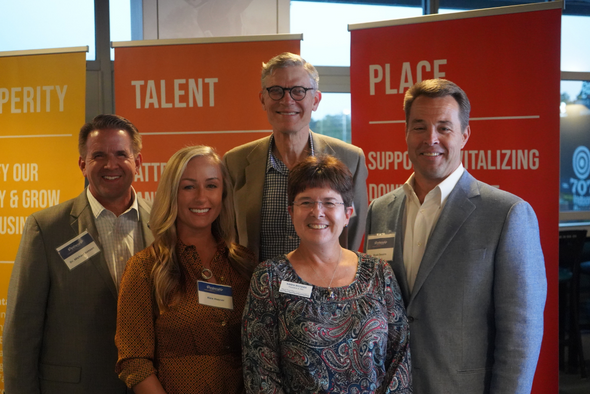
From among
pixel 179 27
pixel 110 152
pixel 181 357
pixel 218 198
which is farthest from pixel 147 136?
pixel 181 357

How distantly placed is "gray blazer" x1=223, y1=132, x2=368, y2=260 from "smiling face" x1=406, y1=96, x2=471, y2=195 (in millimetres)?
730

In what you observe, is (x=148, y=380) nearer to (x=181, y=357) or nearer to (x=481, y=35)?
(x=181, y=357)

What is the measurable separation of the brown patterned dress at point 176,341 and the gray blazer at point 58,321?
0.43 m

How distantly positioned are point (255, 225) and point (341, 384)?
112cm

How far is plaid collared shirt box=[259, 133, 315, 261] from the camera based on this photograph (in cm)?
258

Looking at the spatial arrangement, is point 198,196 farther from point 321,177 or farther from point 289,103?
point 289,103

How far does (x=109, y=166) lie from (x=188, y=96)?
1.66m

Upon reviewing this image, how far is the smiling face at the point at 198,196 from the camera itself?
206 centimetres

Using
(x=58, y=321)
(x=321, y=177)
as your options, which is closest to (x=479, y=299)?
(x=321, y=177)

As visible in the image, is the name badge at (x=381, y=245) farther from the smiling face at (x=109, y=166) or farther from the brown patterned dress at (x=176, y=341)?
the smiling face at (x=109, y=166)

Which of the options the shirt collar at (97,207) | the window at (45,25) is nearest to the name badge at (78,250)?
the shirt collar at (97,207)

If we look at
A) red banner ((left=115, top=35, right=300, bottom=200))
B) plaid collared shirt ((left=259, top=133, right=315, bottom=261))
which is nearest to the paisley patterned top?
plaid collared shirt ((left=259, top=133, right=315, bottom=261))

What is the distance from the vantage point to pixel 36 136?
4.04 m

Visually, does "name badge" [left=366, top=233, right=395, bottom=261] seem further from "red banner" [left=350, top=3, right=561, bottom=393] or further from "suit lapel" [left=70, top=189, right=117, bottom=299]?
"red banner" [left=350, top=3, right=561, bottom=393]
